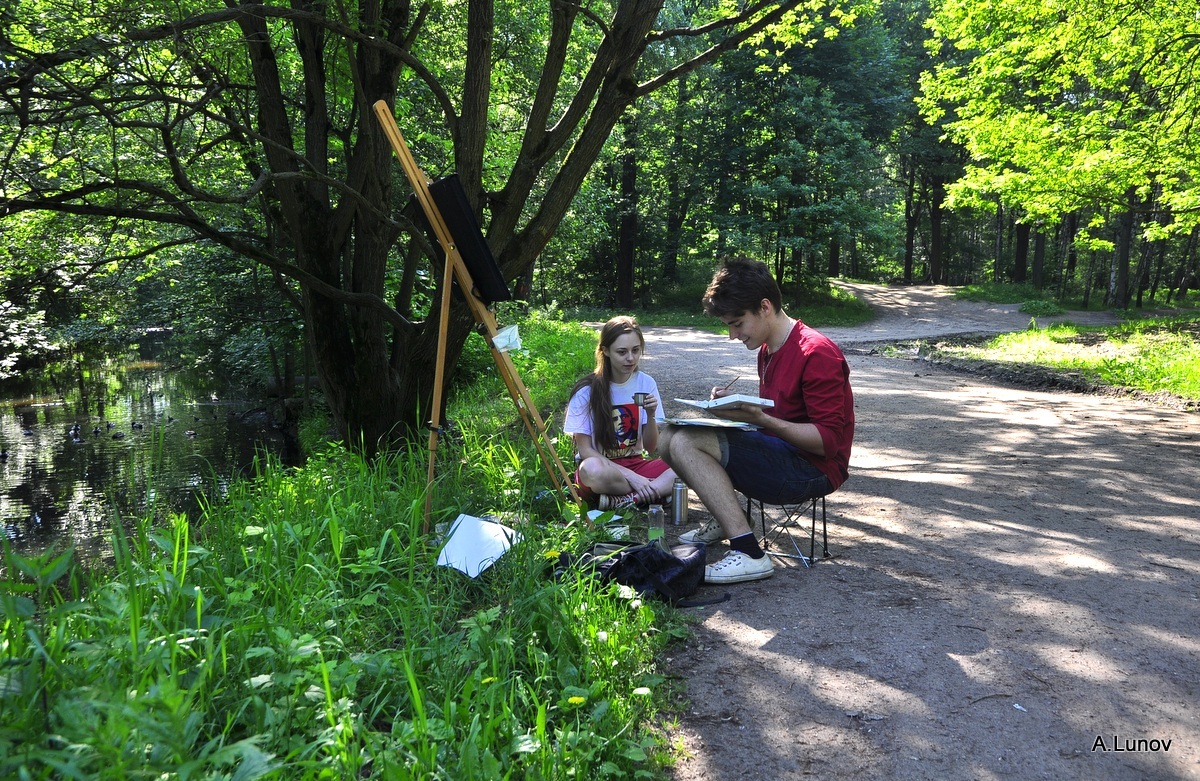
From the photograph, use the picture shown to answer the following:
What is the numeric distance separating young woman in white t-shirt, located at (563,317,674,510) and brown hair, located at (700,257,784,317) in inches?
35.9

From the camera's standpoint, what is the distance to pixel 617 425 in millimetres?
5629

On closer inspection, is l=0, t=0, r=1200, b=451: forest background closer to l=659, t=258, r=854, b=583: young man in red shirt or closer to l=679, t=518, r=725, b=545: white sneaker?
l=659, t=258, r=854, b=583: young man in red shirt

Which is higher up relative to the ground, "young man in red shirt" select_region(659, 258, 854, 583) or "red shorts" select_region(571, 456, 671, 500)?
"young man in red shirt" select_region(659, 258, 854, 583)

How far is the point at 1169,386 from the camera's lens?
35.1ft

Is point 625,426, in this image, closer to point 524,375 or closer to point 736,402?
point 736,402

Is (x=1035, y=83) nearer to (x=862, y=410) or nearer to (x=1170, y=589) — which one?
(x=862, y=410)

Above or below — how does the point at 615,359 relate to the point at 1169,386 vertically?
above

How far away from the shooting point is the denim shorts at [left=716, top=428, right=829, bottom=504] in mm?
4457

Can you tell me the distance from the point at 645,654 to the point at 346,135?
6795 mm

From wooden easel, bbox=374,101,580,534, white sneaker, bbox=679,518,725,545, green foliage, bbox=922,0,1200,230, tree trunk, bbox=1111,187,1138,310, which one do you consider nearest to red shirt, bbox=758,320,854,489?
white sneaker, bbox=679,518,725,545

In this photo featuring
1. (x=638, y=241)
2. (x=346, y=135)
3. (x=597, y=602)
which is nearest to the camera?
(x=597, y=602)

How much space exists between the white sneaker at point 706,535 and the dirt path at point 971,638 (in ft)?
0.22

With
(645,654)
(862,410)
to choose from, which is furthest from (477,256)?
(862,410)

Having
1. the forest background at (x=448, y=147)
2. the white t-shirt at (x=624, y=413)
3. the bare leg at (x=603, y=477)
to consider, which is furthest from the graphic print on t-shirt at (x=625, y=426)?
the forest background at (x=448, y=147)
